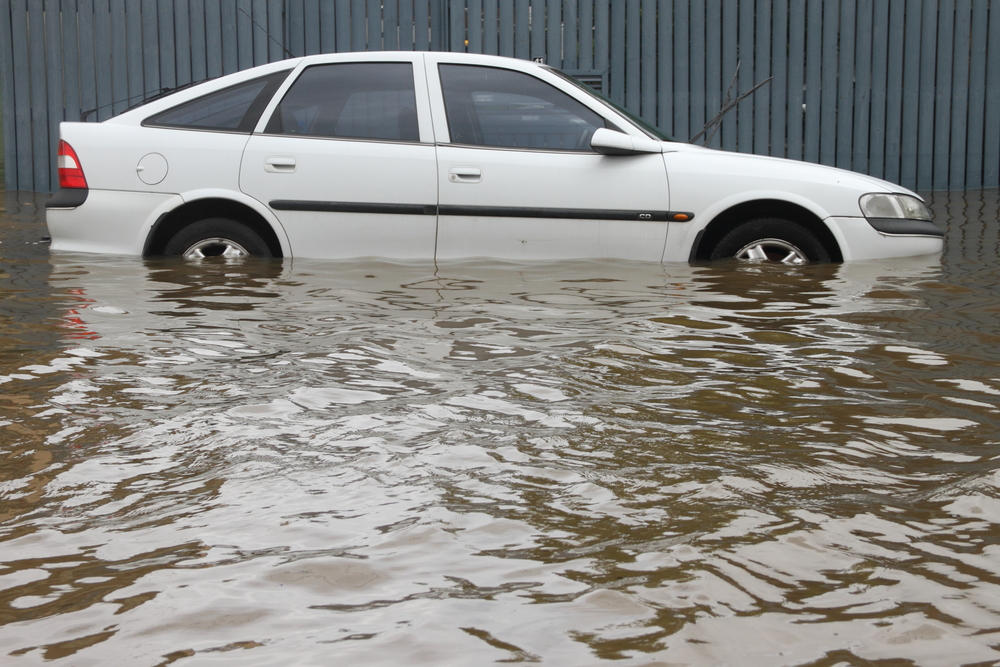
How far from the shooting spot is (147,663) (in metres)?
1.92

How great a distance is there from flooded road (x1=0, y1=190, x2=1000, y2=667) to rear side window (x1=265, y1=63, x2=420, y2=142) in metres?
1.46

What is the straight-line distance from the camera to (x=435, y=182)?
612cm

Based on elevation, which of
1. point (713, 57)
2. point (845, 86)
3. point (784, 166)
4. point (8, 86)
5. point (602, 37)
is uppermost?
point (602, 37)

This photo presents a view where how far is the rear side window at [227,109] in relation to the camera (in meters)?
6.25

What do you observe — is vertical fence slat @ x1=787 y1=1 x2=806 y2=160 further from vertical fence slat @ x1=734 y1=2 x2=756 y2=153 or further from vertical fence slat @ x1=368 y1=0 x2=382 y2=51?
vertical fence slat @ x1=368 y1=0 x2=382 y2=51

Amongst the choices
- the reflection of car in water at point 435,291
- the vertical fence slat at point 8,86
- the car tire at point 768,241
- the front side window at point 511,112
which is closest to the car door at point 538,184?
the front side window at point 511,112

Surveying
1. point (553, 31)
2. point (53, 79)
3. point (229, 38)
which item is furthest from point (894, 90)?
point (53, 79)

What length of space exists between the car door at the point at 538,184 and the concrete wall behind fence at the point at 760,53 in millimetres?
5528

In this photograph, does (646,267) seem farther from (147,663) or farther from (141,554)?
(147,663)

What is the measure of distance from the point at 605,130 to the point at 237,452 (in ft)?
11.7

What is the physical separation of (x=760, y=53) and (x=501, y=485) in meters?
9.64

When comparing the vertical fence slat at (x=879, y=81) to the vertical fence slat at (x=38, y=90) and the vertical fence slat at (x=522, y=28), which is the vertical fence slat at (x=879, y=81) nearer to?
the vertical fence slat at (x=522, y=28)

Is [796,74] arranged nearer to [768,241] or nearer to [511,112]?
[768,241]

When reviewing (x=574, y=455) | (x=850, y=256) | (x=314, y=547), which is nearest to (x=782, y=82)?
(x=850, y=256)
